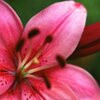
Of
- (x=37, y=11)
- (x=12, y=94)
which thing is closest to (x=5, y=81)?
(x=12, y=94)

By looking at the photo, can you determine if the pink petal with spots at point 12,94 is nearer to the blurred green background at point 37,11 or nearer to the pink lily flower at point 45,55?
the pink lily flower at point 45,55

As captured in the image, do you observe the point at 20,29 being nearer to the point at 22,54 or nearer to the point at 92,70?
the point at 22,54

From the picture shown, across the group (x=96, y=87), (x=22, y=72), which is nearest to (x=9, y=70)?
(x=22, y=72)

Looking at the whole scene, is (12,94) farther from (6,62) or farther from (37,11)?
(37,11)

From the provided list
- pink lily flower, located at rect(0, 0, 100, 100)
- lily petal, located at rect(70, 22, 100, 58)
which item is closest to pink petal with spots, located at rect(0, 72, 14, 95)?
pink lily flower, located at rect(0, 0, 100, 100)

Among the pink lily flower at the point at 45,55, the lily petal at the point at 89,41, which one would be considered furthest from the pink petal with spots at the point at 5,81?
the lily petal at the point at 89,41

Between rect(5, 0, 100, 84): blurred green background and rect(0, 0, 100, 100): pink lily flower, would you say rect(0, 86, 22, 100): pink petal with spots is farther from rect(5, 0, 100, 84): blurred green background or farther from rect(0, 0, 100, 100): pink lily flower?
rect(5, 0, 100, 84): blurred green background

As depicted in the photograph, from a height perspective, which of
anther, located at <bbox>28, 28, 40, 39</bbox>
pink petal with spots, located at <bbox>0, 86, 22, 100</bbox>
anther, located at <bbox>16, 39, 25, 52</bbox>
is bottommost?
pink petal with spots, located at <bbox>0, 86, 22, 100</bbox>
